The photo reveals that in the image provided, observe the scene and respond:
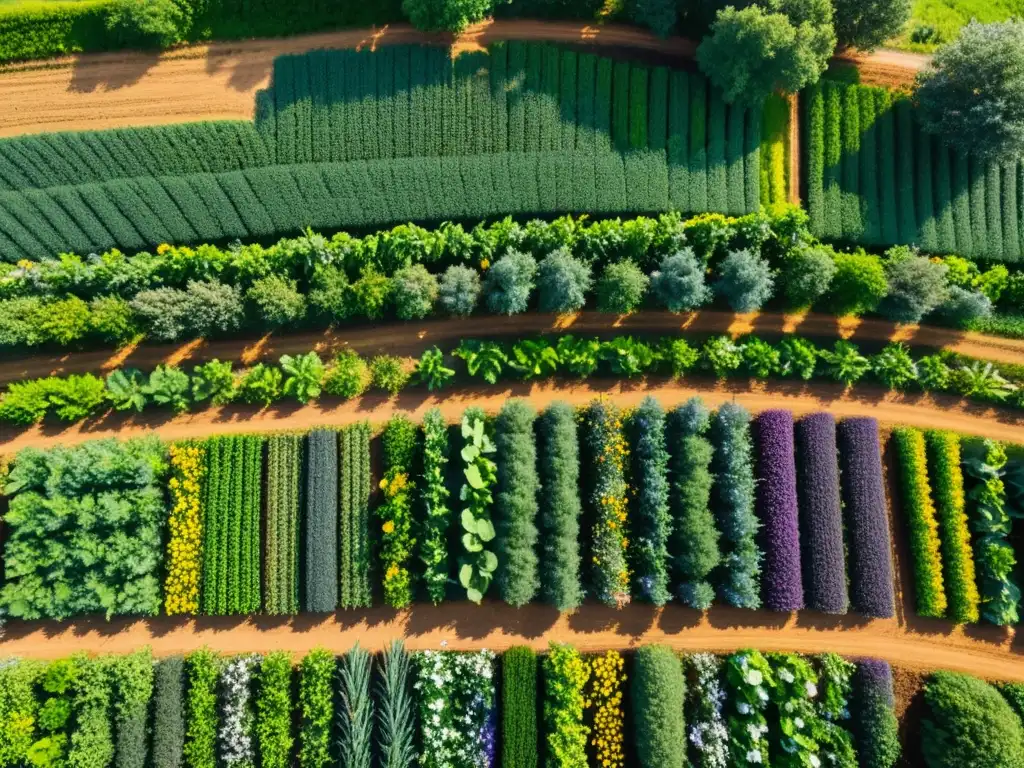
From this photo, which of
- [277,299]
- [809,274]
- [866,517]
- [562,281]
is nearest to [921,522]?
[866,517]

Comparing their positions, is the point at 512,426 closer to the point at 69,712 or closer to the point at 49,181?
the point at 69,712

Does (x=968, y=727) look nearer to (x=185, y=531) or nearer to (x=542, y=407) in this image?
(x=542, y=407)

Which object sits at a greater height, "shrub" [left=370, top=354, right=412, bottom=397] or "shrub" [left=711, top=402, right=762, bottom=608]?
"shrub" [left=370, top=354, right=412, bottom=397]

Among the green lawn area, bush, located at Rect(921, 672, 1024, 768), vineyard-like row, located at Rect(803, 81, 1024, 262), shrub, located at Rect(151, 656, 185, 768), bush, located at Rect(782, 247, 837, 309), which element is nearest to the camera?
bush, located at Rect(921, 672, 1024, 768)

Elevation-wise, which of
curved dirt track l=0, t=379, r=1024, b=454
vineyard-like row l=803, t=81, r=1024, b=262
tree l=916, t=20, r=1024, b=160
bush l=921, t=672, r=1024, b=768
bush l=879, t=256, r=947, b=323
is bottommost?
bush l=921, t=672, r=1024, b=768

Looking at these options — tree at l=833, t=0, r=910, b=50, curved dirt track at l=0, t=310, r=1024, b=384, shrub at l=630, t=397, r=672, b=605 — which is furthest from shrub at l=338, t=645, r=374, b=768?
tree at l=833, t=0, r=910, b=50

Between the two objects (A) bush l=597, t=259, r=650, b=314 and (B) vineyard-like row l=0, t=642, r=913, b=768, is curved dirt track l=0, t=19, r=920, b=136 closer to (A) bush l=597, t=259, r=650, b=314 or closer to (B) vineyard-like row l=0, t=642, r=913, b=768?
(A) bush l=597, t=259, r=650, b=314

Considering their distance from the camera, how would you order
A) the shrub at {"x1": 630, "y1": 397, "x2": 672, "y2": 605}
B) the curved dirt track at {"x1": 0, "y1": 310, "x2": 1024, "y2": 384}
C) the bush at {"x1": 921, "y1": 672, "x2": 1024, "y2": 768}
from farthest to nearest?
the curved dirt track at {"x1": 0, "y1": 310, "x2": 1024, "y2": 384}, the shrub at {"x1": 630, "y1": 397, "x2": 672, "y2": 605}, the bush at {"x1": 921, "y1": 672, "x2": 1024, "y2": 768}
